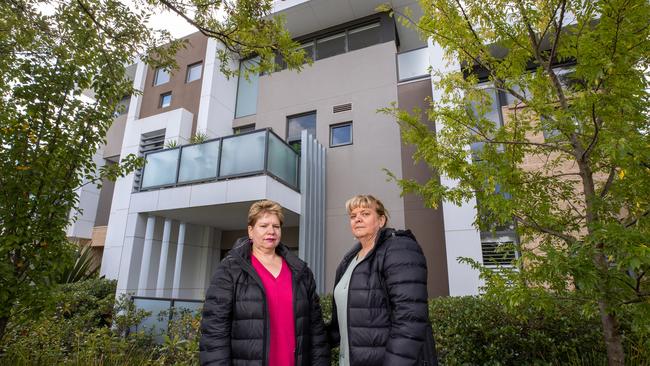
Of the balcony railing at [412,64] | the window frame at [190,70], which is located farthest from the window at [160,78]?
the balcony railing at [412,64]

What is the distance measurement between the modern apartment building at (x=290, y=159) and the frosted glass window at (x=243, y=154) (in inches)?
1.3

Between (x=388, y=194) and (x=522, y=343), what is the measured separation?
5486 mm

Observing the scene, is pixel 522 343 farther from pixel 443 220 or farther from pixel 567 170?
pixel 567 170

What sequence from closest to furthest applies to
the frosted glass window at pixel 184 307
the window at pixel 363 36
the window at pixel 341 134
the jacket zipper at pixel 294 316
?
the jacket zipper at pixel 294 316, the frosted glass window at pixel 184 307, the window at pixel 341 134, the window at pixel 363 36

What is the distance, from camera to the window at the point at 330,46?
1169cm

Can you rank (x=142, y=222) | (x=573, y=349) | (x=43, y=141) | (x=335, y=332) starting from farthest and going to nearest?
1. (x=142, y=222)
2. (x=573, y=349)
3. (x=43, y=141)
4. (x=335, y=332)

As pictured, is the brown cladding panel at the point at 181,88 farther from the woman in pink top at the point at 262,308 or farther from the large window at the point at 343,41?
the woman in pink top at the point at 262,308

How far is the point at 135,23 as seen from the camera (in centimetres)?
508

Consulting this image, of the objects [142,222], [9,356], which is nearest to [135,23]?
[9,356]

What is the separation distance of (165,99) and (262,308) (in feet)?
43.4

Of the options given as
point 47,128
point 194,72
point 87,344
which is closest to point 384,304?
point 47,128

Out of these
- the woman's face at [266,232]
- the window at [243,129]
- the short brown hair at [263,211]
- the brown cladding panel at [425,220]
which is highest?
the window at [243,129]

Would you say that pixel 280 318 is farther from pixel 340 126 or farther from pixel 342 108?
pixel 342 108

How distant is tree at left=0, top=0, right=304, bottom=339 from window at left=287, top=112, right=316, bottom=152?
630 cm
